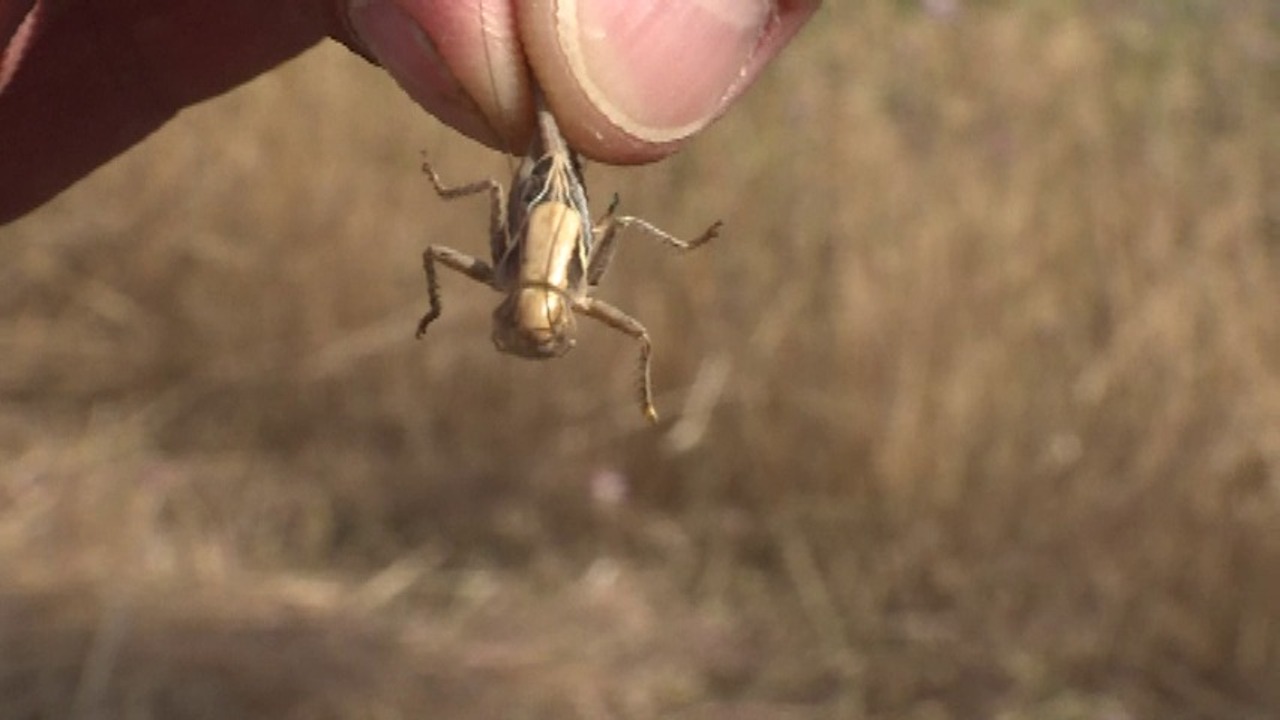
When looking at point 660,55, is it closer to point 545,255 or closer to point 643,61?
point 643,61

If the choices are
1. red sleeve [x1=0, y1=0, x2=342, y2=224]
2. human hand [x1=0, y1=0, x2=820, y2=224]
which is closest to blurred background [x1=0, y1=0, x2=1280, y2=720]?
red sleeve [x1=0, y1=0, x2=342, y2=224]

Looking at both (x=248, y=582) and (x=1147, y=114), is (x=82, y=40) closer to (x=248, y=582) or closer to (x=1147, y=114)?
(x=248, y=582)

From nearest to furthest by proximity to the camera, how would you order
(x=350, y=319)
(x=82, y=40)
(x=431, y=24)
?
(x=431, y=24)
(x=82, y=40)
(x=350, y=319)

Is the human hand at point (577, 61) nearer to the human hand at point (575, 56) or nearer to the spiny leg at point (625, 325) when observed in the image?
the human hand at point (575, 56)

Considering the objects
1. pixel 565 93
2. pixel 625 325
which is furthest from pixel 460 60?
pixel 625 325

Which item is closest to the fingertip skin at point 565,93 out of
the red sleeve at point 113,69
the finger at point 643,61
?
the finger at point 643,61

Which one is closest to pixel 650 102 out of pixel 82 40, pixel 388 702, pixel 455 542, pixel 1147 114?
pixel 82 40
